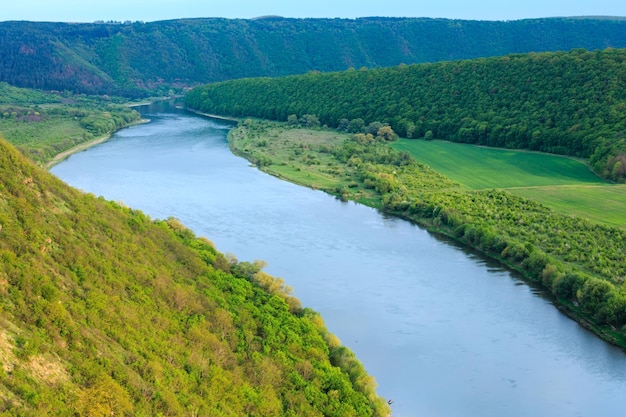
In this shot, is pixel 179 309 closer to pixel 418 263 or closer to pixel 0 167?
pixel 0 167

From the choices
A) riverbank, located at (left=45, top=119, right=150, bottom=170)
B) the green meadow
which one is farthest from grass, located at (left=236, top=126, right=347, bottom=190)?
riverbank, located at (left=45, top=119, right=150, bottom=170)

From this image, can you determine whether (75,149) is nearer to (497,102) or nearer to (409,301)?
(497,102)

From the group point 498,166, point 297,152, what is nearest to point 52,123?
point 297,152

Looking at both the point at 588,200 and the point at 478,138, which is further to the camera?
the point at 478,138

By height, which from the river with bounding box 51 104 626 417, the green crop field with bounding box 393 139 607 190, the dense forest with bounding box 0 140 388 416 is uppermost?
the dense forest with bounding box 0 140 388 416

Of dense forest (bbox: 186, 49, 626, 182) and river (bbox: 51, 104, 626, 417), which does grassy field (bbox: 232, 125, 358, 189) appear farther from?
dense forest (bbox: 186, 49, 626, 182)

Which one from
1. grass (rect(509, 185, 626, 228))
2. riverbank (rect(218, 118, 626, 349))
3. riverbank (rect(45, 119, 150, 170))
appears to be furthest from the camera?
riverbank (rect(45, 119, 150, 170))
